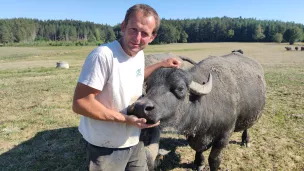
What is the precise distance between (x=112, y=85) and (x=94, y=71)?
291 mm

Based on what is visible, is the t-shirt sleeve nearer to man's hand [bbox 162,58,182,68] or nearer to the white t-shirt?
the white t-shirt

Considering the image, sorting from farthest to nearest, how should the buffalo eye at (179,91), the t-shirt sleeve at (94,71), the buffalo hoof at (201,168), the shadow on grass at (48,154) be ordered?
the buffalo hoof at (201,168), the shadow on grass at (48,154), the buffalo eye at (179,91), the t-shirt sleeve at (94,71)

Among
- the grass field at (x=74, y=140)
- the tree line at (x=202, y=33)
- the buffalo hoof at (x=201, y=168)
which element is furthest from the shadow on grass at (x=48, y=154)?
the tree line at (x=202, y=33)

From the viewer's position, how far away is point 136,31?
2.82 m

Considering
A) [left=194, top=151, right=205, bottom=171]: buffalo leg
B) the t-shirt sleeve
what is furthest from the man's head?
[left=194, top=151, right=205, bottom=171]: buffalo leg

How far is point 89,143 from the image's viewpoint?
3.09 m

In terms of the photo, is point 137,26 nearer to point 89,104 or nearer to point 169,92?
point 89,104

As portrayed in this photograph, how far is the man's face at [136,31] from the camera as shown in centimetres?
279

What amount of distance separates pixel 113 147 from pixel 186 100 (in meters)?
1.61

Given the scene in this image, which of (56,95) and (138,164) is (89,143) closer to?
(138,164)

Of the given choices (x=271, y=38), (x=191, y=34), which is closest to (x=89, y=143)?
(x=271, y=38)

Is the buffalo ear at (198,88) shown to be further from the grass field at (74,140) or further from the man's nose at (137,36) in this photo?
the grass field at (74,140)

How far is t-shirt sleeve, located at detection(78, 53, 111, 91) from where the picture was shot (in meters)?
2.62

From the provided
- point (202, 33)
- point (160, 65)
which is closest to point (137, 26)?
point (160, 65)
